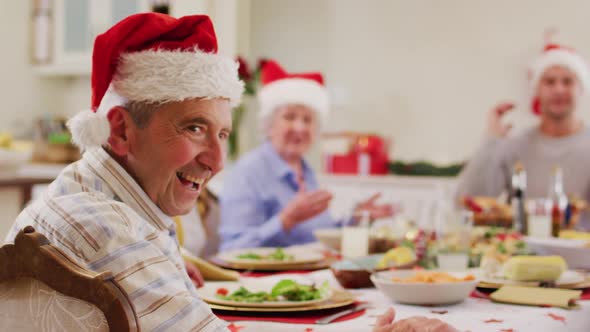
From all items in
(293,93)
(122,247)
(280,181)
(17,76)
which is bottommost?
(280,181)

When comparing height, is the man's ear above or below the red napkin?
above

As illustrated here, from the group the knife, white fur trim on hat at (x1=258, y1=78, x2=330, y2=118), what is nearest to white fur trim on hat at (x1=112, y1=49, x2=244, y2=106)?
the knife

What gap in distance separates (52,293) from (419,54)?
4.66m

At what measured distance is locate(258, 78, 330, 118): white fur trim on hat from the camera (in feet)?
10.2

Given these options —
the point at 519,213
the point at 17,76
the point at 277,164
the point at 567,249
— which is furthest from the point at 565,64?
the point at 17,76

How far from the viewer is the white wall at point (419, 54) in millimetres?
5039

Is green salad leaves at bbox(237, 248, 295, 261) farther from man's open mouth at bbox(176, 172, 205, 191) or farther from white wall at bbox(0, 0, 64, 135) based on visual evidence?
white wall at bbox(0, 0, 64, 135)

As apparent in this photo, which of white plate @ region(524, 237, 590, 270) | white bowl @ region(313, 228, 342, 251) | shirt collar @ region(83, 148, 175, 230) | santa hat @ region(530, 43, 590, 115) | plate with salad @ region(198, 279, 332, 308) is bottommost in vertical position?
white bowl @ region(313, 228, 342, 251)

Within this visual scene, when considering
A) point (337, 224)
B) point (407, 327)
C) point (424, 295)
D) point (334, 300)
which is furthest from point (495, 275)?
point (337, 224)

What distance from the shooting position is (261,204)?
114 inches

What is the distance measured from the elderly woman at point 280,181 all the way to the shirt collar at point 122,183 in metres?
1.30

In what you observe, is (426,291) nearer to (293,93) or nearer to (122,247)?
(122,247)

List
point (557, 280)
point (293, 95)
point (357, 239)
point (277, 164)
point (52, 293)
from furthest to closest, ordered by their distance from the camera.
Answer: point (293, 95)
point (277, 164)
point (357, 239)
point (557, 280)
point (52, 293)

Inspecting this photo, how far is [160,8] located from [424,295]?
3853mm
